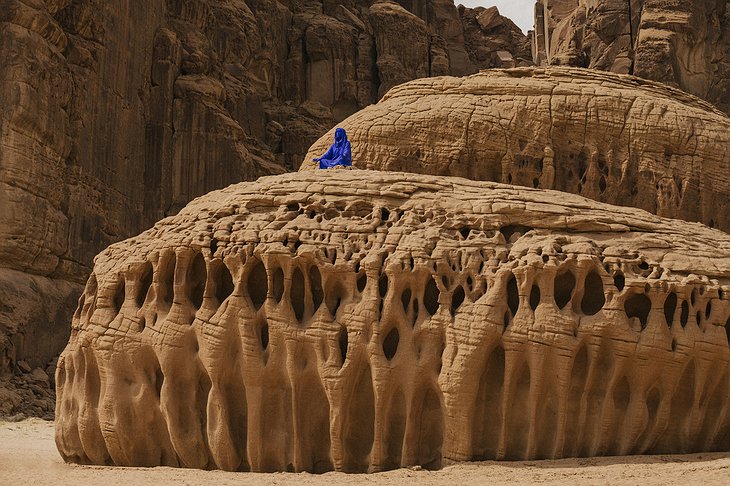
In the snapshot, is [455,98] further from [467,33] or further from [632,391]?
[467,33]

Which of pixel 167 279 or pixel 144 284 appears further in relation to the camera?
pixel 144 284

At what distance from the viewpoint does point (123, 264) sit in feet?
39.4

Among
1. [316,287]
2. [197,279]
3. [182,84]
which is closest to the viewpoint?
[316,287]

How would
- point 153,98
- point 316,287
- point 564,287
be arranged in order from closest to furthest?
1. point 564,287
2. point 316,287
3. point 153,98

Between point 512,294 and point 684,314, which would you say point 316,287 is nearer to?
point 512,294

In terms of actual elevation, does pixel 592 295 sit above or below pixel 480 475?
above

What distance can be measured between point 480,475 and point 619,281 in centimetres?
272

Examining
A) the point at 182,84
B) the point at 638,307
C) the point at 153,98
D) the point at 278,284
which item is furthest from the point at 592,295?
the point at 182,84

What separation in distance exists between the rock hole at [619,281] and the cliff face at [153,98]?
15697mm

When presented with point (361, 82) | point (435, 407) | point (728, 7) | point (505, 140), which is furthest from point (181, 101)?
point (435, 407)

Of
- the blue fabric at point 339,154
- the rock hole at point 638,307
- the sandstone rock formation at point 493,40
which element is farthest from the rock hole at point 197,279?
the sandstone rock formation at point 493,40

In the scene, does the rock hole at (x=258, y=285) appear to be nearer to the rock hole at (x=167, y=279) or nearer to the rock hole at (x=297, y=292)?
the rock hole at (x=297, y=292)

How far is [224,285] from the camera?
38.4ft

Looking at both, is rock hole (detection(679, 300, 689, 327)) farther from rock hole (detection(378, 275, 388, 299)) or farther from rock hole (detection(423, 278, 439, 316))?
rock hole (detection(378, 275, 388, 299))
